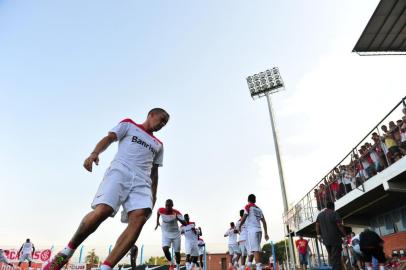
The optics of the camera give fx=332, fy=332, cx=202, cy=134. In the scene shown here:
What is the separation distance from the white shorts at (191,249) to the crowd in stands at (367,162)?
7030 mm

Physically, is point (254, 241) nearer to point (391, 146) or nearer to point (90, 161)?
point (391, 146)

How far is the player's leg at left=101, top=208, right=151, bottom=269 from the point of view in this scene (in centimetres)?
296

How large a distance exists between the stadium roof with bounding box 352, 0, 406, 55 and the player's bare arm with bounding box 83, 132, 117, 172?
576 inches

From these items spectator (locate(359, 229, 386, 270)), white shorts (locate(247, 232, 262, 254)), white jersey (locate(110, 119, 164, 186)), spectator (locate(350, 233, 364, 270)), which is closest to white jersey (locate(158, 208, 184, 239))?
white shorts (locate(247, 232, 262, 254))

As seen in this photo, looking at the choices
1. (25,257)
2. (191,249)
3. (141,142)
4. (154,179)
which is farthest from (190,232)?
(25,257)

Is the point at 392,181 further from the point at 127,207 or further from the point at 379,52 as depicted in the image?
the point at 127,207

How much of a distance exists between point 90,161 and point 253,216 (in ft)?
23.8

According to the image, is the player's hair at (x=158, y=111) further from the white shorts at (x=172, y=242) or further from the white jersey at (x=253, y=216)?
the white shorts at (x=172, y=242)

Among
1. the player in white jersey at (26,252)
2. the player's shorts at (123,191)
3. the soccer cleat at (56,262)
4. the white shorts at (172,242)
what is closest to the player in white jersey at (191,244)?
the white shorts at (172,242)

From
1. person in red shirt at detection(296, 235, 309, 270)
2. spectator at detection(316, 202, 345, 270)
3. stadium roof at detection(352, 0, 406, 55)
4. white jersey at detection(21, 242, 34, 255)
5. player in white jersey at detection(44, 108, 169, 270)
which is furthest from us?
white jersey at detection(21, 242, 34, 255)

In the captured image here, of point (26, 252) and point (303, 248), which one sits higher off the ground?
point (26, 252)

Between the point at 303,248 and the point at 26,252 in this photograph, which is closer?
the point at 303,248

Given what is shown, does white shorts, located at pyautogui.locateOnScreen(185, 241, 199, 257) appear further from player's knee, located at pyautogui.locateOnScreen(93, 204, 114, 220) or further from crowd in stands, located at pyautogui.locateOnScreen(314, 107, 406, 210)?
player's knee, located at pyautogui.locateOnScreen(93, 204, 114, 220)

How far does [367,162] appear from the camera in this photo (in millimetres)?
12586
